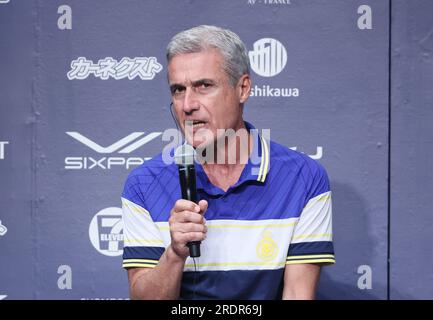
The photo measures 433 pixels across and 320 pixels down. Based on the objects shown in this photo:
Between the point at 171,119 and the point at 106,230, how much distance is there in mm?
439

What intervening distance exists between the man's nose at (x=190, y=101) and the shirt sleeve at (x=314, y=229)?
346mm

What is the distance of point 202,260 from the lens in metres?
1.68

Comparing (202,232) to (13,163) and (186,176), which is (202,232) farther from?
(13,163)

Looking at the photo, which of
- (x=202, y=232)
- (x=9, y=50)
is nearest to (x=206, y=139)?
(x=202, y=232)

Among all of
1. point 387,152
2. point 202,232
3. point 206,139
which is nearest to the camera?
point 202,232

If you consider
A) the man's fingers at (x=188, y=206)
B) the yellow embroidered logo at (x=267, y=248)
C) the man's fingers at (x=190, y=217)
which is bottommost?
the yellow embroidered logo at (x=267, y=248)

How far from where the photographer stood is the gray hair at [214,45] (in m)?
1.66

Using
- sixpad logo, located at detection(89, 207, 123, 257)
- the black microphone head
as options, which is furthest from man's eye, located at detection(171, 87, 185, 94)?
sixpad logo, located at detection(89, 207, 123, 257)

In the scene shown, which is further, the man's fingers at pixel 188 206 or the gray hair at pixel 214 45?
the gray hair at pixel 214 45

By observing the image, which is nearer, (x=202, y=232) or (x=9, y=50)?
(x=202, y=232)

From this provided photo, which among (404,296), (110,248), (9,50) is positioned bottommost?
(404,296)

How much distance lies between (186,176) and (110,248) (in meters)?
1.02

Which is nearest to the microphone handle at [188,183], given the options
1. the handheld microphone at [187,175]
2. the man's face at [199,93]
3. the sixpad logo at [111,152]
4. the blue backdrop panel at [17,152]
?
the handheld microphone at [187,175]

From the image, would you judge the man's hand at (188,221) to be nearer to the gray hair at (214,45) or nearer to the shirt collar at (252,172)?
the shirt collar at (252,172)
